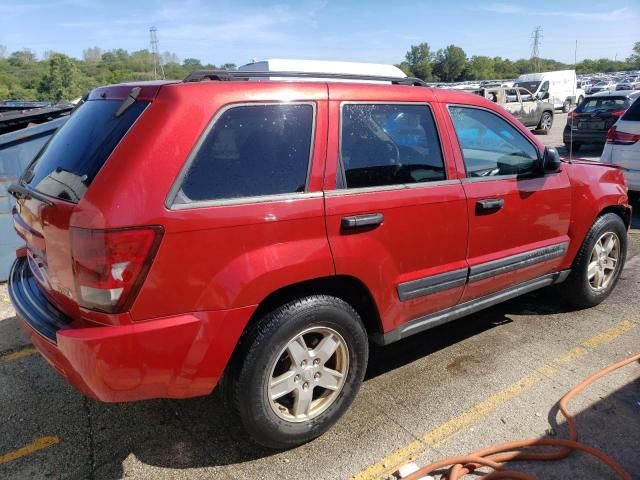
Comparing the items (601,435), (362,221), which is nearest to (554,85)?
(601,435)

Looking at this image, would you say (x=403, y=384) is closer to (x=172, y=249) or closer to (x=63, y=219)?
(x=172, y=249)

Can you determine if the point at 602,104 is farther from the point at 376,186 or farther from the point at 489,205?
the point at 376,186

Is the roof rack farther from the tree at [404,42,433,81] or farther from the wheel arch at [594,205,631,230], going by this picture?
the tree at [404,42,433,81]

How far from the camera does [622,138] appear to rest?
7.02m

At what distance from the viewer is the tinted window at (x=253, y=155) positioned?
225 cm

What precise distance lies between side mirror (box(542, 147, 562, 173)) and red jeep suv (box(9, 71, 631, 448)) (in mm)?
418

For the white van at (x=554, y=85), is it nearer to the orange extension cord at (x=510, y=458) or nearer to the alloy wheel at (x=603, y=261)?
the alloy wheel at (x=603, y=261)

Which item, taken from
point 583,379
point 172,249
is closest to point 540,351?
point 583,379

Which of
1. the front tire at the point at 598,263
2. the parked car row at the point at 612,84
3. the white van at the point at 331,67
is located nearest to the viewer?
the front tire at the point at 598,263

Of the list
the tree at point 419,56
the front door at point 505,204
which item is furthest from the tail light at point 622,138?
the tree at point 419,56

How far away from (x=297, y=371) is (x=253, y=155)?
109 cm

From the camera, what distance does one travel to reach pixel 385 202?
2732 mm

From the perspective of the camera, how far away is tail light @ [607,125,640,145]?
688 centimetres

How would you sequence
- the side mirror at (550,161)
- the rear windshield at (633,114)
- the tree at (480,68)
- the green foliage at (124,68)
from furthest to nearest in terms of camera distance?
the tree at (480,68)
the green foliage at (124,68)
the rear windshield at (633,114)
the side mirror at (550,161)
